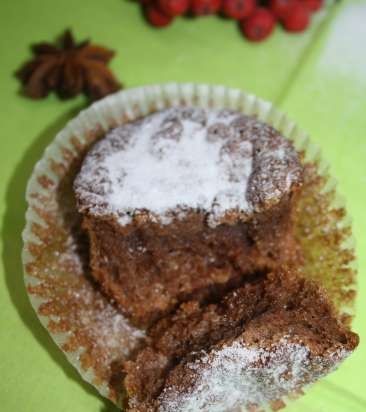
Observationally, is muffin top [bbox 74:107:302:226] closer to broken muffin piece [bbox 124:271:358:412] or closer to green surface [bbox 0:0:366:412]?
broken muffin piece [bbox 124:271:358:412]

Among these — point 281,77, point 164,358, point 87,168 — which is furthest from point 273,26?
point 164,358

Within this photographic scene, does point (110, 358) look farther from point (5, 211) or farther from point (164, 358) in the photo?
point (5, 211)

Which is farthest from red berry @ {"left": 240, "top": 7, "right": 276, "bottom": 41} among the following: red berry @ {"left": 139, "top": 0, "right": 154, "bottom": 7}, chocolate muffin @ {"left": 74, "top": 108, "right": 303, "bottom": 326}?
chocolate muffin @ {"left": 74, "top": 108, "right": 303, "bottom": 326}

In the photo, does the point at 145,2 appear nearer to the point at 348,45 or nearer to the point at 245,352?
the point at 348,45

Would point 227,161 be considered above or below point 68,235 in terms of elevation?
above

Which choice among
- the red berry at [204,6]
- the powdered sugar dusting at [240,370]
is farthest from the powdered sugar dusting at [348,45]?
the powdered sugar dusting at [240,370]

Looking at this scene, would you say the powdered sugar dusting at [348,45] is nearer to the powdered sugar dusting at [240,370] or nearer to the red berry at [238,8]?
the red berry at [238,8]
